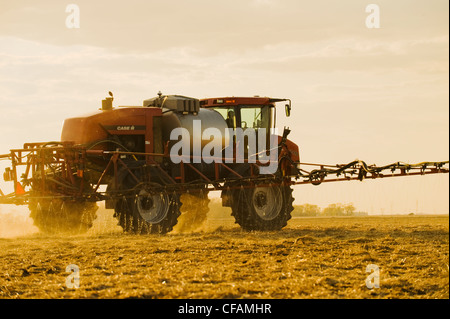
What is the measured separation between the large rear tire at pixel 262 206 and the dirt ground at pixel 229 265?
1.60 metres

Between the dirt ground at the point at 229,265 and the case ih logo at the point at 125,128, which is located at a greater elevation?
the case ih logo at the point at 125,128

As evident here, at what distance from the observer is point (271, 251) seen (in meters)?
12.3

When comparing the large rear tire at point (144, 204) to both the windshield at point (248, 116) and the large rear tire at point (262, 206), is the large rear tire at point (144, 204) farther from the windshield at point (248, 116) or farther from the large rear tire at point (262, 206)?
the windshield at point (248, 116)

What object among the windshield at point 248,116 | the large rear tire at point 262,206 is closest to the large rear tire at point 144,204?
the large rear tire at point 262,206

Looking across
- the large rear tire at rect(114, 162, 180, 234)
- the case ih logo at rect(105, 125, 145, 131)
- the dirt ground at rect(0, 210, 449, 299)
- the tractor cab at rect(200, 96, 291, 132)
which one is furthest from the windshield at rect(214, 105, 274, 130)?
the dirt ground at rect(0, 210, 449, 299)

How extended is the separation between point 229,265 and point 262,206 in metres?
7.92

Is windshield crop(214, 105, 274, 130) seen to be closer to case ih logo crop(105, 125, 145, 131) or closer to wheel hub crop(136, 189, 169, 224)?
case ih logo crop(105, 125, 145, 131)

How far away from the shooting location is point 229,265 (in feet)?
34.3

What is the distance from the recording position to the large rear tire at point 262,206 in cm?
1784

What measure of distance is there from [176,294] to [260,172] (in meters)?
10.4

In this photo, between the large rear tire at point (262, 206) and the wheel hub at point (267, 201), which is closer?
the large rear tire at point (262, 206)

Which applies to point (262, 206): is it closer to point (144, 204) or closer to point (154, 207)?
point (154, 207)

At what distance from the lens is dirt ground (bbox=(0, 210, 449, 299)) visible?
839 centimetres

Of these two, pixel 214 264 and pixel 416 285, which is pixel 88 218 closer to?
pixel 214 264
